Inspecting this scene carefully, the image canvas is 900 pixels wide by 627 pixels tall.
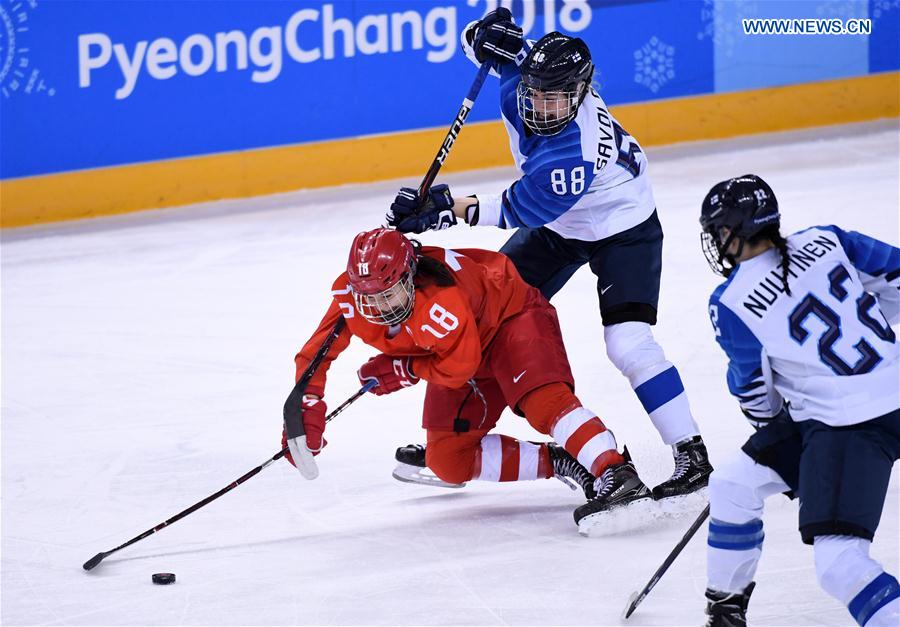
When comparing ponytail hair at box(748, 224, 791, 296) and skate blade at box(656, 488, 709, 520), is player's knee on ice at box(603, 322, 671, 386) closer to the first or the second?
skate blade at box(656, 488, 709, 520)

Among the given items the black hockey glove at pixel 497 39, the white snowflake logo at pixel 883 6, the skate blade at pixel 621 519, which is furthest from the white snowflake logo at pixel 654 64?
the skate blade at pixel 621 519

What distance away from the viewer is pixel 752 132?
8.22 metres

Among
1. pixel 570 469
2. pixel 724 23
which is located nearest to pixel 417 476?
pixel 570 469

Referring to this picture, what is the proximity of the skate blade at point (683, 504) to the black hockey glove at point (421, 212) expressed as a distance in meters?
0.92

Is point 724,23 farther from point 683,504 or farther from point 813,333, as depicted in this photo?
point 813,333

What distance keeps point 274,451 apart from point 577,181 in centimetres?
130

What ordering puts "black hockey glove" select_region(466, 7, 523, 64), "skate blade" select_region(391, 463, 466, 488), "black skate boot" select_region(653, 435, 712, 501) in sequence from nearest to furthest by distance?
"black skate boot" select_region(653, 435, 712, 501), "skate blade" select_region(391, 463, 466, 488), "black hockey glove" select_region(466, 7, 523, 64)

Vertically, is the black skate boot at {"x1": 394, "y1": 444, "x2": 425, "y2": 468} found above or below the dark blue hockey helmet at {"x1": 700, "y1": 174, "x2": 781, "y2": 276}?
below

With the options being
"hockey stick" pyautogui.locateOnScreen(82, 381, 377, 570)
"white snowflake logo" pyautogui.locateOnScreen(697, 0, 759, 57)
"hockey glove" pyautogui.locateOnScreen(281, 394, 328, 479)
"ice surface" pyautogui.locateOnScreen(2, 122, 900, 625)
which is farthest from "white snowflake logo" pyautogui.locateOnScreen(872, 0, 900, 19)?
"hockey glove" pyautogui.locateOnScreen(281, 394, 328, 479)

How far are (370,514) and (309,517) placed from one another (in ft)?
0.55

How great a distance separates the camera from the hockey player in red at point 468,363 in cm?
346

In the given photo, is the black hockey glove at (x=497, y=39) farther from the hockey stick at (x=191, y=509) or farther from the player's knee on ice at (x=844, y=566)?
the player's knee on ice at (x=844, y=566)

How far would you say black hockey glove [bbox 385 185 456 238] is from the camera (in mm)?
3760

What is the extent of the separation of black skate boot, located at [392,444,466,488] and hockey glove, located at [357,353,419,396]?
432 millimetres
